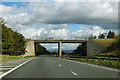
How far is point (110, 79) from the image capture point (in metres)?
10.6

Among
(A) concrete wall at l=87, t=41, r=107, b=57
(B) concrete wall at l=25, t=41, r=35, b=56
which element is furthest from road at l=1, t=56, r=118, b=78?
(B) concrete wall at l=25, t=41, r=35, b=56

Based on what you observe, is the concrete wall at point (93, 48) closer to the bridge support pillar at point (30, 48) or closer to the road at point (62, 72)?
the bridge support pillar at point (30, 48)

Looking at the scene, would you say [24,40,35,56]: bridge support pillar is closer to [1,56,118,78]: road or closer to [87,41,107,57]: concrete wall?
[87,41,107,57]: concrete wall

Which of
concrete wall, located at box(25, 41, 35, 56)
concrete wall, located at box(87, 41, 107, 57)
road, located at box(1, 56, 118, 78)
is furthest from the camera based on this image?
concrete wall, located at box(25, 41, 35, 56)

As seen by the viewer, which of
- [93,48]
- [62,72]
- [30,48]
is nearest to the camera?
[62,72]

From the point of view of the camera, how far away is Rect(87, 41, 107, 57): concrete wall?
89188 millimetres

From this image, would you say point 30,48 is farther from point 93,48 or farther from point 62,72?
point 62,72

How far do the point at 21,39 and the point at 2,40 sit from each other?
21.4 meters

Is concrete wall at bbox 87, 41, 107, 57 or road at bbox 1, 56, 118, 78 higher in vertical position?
road at bbox 1, 56, 118, 78

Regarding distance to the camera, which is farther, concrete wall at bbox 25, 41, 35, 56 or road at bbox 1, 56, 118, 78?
concrete wall at bbox 25, 41, 35, 56

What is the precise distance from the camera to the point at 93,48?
91.3 meters

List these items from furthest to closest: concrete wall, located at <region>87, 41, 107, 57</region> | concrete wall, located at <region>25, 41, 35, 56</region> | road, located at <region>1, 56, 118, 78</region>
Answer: concrete wall, located at <region>25, 41, 35, 56</region> → concrete wall, located at <region>87, 41, 107, 57</region> → road, located at <region>1, 56, 118, 78</region>

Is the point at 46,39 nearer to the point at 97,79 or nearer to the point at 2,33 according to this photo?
the point at 2,33

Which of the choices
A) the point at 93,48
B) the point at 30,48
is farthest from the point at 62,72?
the point at 93,48
